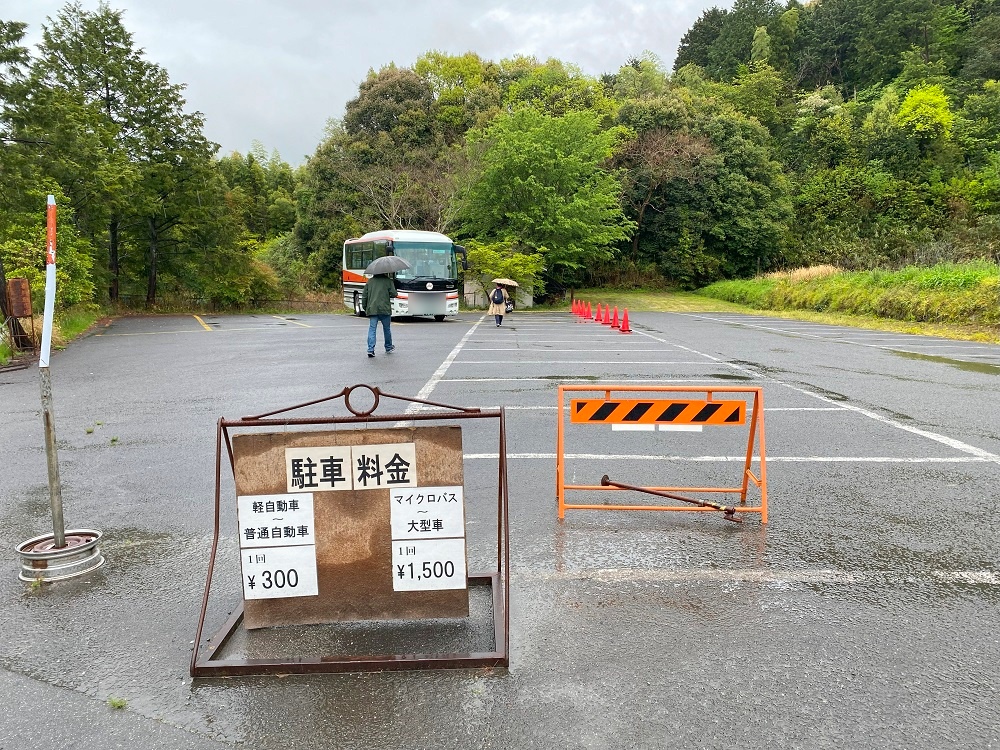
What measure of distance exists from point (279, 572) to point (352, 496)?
0.51 metres

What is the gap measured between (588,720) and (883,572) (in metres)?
2.31

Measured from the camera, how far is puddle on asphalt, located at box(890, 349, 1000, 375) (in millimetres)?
12325

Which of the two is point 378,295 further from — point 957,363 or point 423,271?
point 423,271

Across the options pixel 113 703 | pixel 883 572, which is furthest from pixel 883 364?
pixel 113 703

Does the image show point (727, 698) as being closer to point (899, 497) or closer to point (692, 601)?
point (692, 601)

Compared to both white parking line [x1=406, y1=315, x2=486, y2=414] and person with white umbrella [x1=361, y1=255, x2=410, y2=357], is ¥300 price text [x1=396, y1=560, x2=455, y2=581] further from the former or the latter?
person with white umbrella [x1=361, y1=255, x2=410, y2=357]

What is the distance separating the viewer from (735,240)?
4362 centimetres

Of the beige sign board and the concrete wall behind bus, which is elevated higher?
the beige sign board

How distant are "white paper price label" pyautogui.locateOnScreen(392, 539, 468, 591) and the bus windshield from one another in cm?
2241

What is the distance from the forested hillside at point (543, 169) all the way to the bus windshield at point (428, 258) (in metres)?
5.54

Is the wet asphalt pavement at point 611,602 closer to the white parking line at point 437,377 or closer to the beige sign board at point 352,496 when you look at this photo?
the beige sign board at point 352,496

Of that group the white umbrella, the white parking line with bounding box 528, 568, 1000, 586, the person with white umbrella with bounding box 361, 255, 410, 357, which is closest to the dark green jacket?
the person with white umbrella with bounding box 361, 255, 410, 357

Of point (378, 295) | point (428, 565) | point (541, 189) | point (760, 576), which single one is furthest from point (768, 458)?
point (541, 189)

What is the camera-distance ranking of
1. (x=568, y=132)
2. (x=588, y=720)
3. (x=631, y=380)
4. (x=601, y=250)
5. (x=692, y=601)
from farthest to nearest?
(x=601, y=250) → (x=568, y=132) → (x=631, y=380) → (x=692, y=601) → (x=588, y=720)
